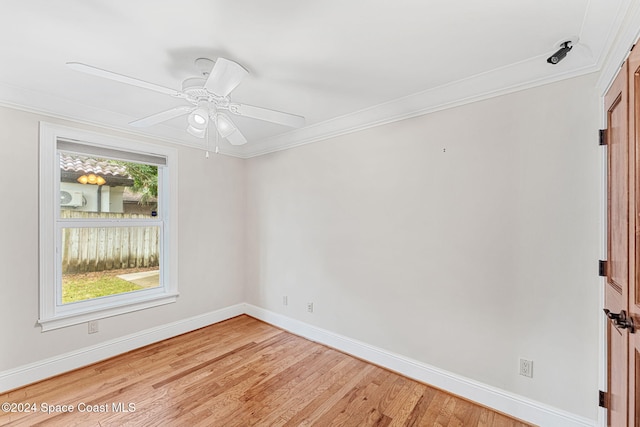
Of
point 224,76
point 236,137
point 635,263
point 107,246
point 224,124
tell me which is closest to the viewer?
point 635,263

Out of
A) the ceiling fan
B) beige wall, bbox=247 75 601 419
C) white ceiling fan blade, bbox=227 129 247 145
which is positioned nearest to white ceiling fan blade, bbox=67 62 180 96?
the ceiling fan

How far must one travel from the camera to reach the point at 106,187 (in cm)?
287

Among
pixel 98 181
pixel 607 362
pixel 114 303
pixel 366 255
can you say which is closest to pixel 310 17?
pixel 366 255

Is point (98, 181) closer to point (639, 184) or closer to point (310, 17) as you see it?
point (310, 17)

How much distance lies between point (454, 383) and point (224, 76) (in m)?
2.65

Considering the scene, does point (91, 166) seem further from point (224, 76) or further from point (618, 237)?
point (618, 237)

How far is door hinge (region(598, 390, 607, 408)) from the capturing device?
5.22 ft

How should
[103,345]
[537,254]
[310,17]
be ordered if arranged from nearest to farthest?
[310,17], [537,254], [103,345]

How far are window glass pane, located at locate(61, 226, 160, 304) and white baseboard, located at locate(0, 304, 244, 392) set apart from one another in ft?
1.61

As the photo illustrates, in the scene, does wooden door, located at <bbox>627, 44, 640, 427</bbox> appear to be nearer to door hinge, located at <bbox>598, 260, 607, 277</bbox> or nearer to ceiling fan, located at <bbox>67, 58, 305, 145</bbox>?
door hinge, located at <bbox>598, 260, 607, 277</bbox>

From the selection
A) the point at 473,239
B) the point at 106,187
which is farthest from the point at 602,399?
the point at 106,187

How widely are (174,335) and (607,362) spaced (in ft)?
12.2

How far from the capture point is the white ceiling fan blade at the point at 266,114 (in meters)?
1.81

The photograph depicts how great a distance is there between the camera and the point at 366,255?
2.70 m
